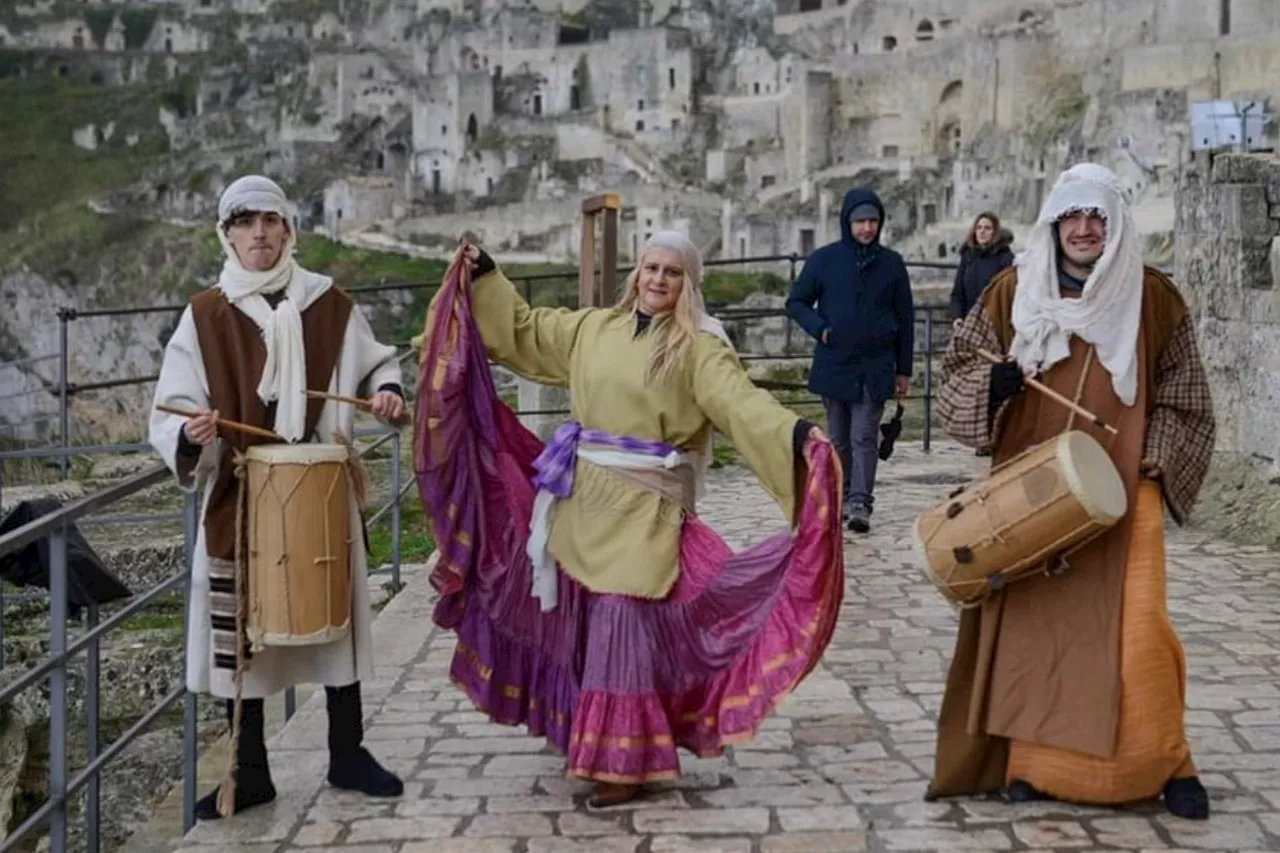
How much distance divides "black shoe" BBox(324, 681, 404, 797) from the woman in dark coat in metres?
A: 6.41

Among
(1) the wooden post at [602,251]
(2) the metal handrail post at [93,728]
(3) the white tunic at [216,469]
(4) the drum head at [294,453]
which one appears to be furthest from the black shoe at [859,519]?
(2) the metal handrail post at [93,728]

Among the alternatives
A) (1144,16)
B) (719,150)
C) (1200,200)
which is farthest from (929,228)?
(1200,200)

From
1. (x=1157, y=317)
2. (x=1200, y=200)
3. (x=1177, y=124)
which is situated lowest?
(x=1157, y=317)

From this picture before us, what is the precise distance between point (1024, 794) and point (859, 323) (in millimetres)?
4387

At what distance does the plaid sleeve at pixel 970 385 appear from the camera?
488 centimetres

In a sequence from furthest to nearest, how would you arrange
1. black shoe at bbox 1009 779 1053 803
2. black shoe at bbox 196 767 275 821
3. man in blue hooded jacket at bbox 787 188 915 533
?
man in blue hooded jacket at bbox 787 188 915 533
black shoe at bbox 196 767 275 821
black shoe at bbox 1009 779 1053 803

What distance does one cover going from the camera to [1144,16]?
195 feet

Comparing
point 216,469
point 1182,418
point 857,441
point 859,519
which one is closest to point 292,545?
point 216,469

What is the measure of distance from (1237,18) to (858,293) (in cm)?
5300

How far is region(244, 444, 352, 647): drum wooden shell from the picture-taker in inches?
186

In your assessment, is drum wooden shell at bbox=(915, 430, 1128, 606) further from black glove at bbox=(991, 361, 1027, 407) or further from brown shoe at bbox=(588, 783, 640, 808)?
brown shoe at bbox=(588, 783, 640, 808)

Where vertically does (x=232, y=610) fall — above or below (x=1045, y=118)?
below

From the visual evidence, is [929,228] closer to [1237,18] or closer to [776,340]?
[1237,18]

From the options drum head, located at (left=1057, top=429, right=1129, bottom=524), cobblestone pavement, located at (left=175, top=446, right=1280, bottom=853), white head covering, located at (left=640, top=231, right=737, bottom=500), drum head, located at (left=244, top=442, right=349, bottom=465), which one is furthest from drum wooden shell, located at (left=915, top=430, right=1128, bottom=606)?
drum head, located at (left=244, top=442, right=349, bottom=465)
